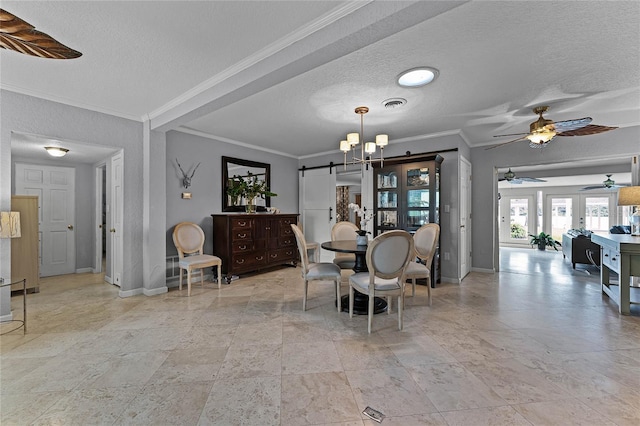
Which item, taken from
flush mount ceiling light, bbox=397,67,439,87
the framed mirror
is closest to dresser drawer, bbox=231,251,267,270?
the framed mirror

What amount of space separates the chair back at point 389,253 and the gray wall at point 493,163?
3368mm

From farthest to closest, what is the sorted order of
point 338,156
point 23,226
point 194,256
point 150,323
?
point 338,156 < point 194,256 < point 23,226 < point 150,323

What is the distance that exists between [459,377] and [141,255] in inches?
156

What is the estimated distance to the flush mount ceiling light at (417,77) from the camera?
2.54 m

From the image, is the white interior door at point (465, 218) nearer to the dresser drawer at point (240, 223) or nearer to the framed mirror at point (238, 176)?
the dresser drawer at point (240, 223)

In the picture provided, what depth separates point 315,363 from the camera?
2.08 metres

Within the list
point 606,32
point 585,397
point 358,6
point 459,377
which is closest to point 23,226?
point 358,6

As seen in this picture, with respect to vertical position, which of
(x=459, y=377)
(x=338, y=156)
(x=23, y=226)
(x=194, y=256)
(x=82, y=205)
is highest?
(x=338, y=156)

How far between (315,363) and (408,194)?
3.25 m

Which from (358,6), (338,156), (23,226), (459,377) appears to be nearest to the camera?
(358,6)

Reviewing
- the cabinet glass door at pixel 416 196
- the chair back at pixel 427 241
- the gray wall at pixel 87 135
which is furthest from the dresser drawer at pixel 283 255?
the chair back at pixel 427 241

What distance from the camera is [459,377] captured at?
6.26 ft

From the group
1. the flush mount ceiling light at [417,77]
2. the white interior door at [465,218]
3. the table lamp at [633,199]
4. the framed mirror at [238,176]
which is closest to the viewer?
the flush mount ceiling light at [417,77]

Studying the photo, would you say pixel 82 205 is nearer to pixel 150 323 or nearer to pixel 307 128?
pixel 150 323
